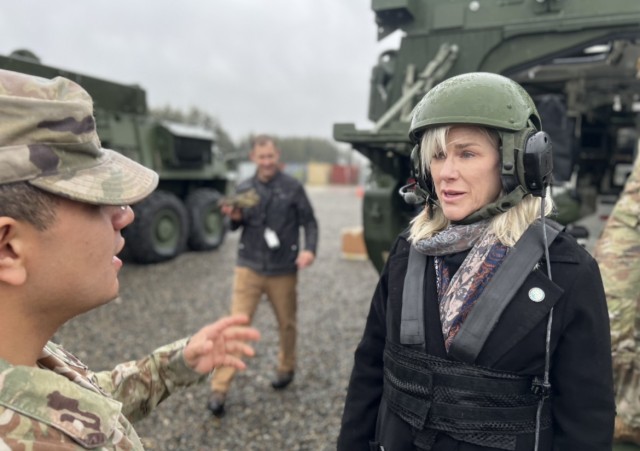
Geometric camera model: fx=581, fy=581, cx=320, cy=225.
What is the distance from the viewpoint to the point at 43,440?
0.97 meters

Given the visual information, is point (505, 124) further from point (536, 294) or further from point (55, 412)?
point (55, 412)

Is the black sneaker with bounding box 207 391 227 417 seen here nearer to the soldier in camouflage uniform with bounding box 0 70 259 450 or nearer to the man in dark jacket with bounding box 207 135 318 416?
the man in dark jacket with bounding box 207 135 318 416

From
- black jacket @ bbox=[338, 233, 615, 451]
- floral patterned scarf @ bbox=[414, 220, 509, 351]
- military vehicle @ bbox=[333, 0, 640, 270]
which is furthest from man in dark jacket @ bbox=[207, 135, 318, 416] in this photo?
black jacket @ bbox=[338, 233, 615, 451]

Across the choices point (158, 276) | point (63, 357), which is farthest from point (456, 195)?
point (158, 276)

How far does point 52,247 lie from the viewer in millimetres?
1059

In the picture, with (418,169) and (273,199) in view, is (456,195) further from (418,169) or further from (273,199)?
(273,199)

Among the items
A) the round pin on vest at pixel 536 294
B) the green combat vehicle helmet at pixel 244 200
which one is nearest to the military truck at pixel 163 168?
the green combat vehicle helmet at pixel 244 200

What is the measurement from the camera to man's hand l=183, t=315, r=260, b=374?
1.53 m

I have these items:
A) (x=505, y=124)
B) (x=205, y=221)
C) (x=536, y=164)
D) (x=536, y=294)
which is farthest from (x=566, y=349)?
(x=205, y=221)

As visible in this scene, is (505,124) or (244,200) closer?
(505,124)

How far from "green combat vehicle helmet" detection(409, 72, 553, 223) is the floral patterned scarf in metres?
0.06

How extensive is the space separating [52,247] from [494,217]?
116cm

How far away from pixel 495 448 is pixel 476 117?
898mm

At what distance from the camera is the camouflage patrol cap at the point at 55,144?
3.20ft
